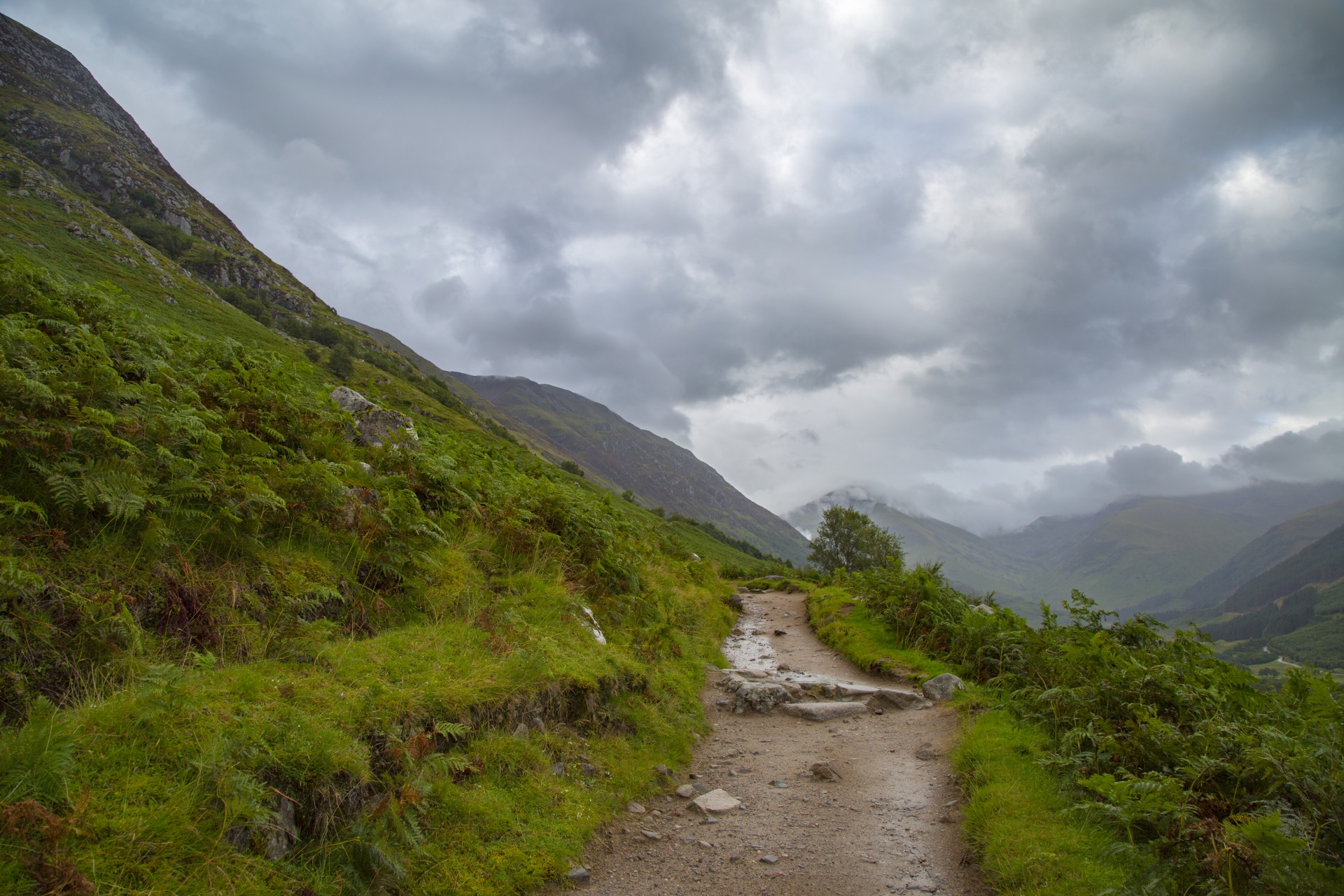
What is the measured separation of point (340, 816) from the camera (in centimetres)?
551

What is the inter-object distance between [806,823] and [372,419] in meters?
12.7

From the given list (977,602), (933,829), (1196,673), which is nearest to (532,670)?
(933,829)

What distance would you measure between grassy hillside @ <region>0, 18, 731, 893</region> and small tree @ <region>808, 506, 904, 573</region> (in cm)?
5918

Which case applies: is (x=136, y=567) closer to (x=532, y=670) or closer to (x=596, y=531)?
(x=532, y=670)

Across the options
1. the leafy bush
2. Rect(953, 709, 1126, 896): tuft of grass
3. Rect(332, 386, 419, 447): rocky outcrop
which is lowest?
Rect(953, 709, 1126, 896): tuft of grass

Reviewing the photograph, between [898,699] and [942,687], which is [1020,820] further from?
[942,687]

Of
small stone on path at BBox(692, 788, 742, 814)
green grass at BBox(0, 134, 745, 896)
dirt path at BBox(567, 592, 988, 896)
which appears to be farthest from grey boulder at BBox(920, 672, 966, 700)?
small stone on path at BBox(692, 788, 742, 814)

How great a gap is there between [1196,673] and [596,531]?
41.1 ft

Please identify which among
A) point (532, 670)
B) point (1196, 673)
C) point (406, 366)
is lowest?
point (532, 670)

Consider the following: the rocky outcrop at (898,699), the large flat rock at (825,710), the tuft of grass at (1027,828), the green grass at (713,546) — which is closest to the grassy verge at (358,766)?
the large flat rock at (825,710)

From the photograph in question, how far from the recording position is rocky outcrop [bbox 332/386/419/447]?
46.0 feet

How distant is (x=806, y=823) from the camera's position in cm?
862

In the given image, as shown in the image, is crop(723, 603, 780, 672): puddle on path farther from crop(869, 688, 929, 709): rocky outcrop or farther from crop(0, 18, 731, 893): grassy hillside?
crop(0, 18, 731, 893): grassy hillside

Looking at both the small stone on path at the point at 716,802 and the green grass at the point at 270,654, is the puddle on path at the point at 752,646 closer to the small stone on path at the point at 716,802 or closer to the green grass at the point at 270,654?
the green grass at the point at 270,654
